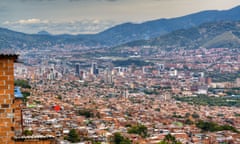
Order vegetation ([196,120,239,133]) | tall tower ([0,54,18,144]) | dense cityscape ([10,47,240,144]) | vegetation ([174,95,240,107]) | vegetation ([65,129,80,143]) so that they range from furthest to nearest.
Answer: vegetation ([174,95,240,107]), vegetation ([196,120,239,133]), dense cityscape ([10,47,240,144]), vegetation ([65,129,80,143]), tall tower ([0,54,18,144])

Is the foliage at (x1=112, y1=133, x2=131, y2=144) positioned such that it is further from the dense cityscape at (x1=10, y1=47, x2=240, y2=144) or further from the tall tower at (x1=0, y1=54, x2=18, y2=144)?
the tall tower at (x1=0, y1=54, x2=18, y2=144)

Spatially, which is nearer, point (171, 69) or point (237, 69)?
point (237, 69)

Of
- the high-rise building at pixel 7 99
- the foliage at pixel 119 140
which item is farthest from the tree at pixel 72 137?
the high-rise building at pixel 7 99

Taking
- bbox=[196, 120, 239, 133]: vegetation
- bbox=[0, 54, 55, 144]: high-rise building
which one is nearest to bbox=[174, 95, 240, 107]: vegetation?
bbox=[196, 120, 239, 133]: vegetation

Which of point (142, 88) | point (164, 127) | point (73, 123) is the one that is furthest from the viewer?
point (142, 88)

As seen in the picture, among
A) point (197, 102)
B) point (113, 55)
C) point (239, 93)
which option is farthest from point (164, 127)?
point (113, 55)

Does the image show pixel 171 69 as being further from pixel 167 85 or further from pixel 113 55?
pixel 113 55

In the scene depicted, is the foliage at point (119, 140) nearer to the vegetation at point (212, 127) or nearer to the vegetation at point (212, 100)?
the vegetation at point (212, 127)
